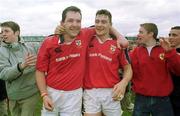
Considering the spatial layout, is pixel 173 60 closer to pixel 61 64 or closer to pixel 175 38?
pixel 175 38

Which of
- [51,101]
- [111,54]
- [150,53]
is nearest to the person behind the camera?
[51,101]

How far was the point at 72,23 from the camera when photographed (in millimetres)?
5062

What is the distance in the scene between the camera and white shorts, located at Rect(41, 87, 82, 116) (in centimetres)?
508

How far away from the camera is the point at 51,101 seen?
4961 millimetres

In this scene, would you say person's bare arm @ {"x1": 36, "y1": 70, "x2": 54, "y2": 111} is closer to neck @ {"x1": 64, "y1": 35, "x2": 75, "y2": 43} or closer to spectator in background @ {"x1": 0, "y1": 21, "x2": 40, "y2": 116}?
neck @ {"x1": 64, "y1": 35, "x2": 75, "y2": 43}

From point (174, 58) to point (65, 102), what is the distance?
6.05 ft

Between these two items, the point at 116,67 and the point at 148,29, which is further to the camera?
the point at 148,29

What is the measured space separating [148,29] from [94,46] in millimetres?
1469

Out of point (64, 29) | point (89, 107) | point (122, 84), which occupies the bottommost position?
point (89, 107)

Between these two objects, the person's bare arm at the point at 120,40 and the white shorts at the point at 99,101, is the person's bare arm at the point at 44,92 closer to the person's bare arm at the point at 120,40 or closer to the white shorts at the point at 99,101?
the white shorts at the point at 99,101

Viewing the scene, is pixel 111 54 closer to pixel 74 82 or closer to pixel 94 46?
pixel 94 46

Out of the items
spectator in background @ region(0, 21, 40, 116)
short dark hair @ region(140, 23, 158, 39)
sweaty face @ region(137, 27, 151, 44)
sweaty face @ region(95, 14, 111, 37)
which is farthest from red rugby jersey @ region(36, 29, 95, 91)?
Result: short dark hair @ region(140, 23, 158, 39)

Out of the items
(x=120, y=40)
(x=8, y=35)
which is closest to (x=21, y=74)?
(x=8, y=35)

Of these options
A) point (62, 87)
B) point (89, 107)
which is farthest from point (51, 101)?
point (89, 107)
